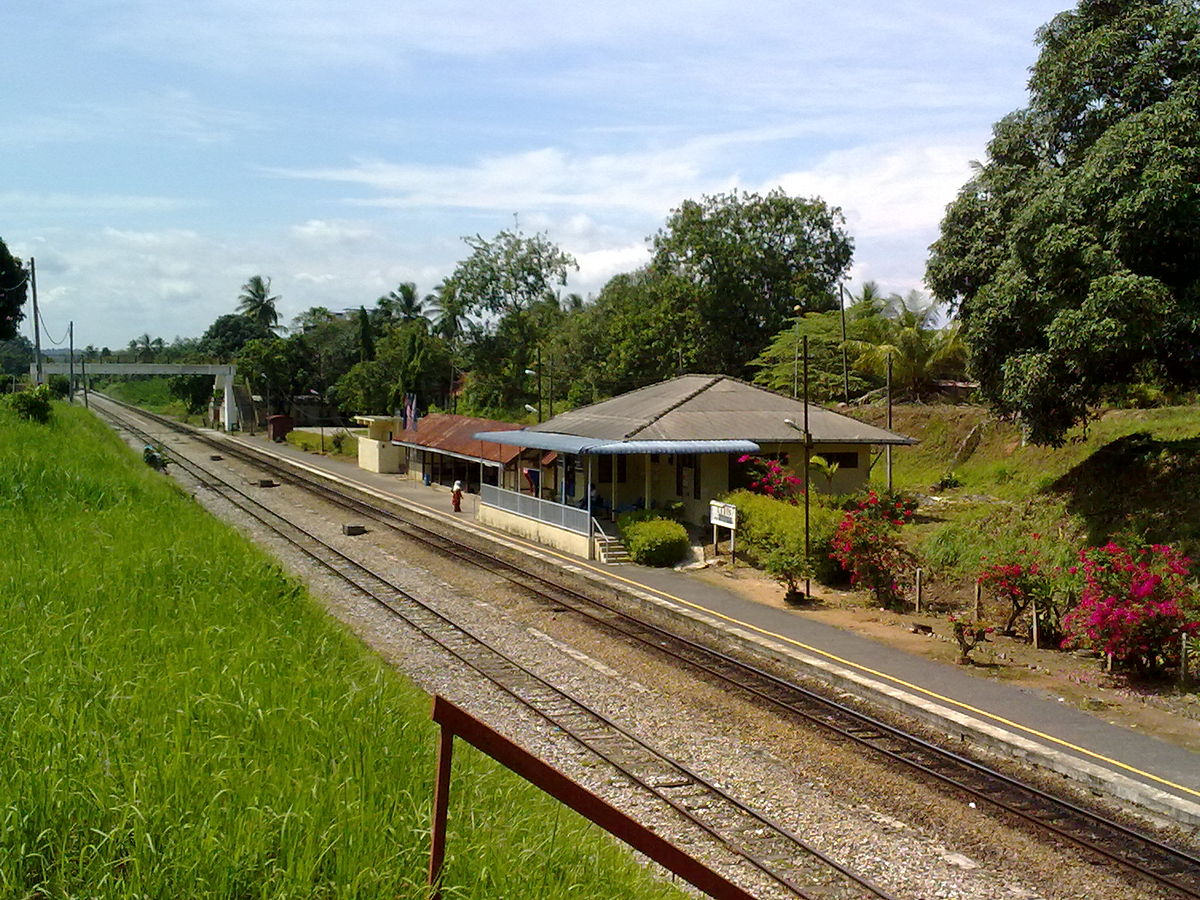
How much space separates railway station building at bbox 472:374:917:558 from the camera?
2467 centimetres

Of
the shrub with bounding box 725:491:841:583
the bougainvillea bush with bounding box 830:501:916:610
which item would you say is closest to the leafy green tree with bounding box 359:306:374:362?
the shrub with bounding box 725:491:841:583

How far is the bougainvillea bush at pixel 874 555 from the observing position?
18.7 metres

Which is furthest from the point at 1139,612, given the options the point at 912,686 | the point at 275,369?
the point at 275,369

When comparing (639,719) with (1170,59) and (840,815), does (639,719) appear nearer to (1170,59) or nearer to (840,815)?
(840,815)

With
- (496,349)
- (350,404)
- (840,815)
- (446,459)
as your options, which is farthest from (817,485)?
(350,404)

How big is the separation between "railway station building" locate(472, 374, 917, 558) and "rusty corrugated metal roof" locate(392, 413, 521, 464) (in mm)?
5250

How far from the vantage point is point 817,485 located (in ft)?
84.6

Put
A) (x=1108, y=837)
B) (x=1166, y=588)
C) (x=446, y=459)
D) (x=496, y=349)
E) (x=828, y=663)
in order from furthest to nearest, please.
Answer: (x=496, y=349)
(x=446, y=459)
(x=828, y=663)
(x=1166, y=588)
(x=1108, y=837)

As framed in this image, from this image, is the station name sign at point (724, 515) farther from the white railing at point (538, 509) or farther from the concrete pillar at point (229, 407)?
the concrete pillar at point (229, 407)

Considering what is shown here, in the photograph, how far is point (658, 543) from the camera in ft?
75.0

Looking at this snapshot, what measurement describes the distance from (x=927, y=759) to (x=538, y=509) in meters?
17.7

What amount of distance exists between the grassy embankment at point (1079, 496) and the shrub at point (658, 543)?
215 inches

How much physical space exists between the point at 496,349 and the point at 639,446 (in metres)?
41.3

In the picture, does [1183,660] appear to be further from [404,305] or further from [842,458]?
[404,305]
